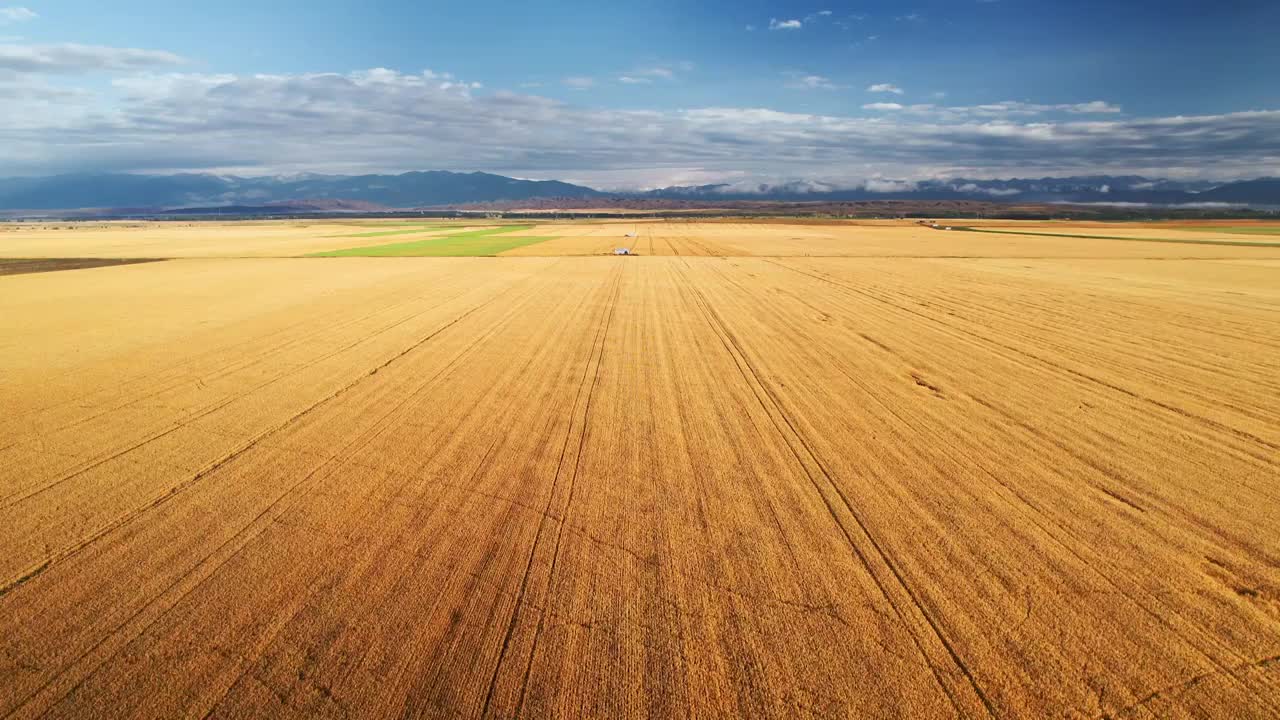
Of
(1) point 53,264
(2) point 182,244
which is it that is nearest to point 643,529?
(1) point 53,264

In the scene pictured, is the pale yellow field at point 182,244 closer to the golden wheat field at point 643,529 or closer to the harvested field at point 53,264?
the harvested field at point 53,264

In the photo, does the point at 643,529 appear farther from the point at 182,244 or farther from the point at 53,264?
the point at 182,244

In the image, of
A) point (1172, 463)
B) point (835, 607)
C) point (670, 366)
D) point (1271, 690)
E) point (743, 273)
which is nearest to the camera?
point (1271, 690)

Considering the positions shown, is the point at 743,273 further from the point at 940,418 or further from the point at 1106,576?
the point at 1106,576

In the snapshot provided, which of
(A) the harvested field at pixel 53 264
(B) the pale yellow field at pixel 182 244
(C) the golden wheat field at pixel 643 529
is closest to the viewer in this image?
(C) the golden wheat field at pixel 643 529

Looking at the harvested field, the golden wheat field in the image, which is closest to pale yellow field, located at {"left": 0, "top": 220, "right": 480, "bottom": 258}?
the harvested field

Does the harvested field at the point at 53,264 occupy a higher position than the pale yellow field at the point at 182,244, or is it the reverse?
the harvested field at the point at 53,264

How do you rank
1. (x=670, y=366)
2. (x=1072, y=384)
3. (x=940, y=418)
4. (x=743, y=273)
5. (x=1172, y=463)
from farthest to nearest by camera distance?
1. (x=743, y=273)
2. (x=670, y=366)
3. (x=1072, y=384)
4. (x=940, y=418)
5. (x=1172, y=463)

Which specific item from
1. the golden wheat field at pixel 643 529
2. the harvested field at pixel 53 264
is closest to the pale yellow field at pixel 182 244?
the harvested field at pixel 53 264

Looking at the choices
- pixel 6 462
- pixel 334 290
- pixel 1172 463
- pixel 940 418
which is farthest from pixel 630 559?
pixel 334 290
